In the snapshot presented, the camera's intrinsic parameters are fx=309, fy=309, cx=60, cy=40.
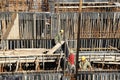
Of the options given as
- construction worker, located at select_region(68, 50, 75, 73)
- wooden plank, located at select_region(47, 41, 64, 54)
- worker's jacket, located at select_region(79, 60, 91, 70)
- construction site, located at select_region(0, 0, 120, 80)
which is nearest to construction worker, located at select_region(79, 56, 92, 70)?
worker's jacket, located at select_region(79, 60, 91, 70)

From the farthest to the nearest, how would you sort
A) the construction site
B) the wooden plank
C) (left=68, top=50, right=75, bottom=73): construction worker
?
the wooden plank
the construction site
(left=68, top=50, right=75, bottom=73): construction worker

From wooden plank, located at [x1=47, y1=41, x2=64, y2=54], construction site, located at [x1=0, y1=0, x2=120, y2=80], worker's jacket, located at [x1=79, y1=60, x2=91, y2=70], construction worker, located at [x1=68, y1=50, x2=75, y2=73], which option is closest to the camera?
construction worker, located at [x1=68, y1=50, x2=75, y2=73]

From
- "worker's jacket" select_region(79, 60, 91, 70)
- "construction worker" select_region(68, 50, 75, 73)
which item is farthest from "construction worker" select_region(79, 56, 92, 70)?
"construction worker" select_region(68, 50, 75, 73)

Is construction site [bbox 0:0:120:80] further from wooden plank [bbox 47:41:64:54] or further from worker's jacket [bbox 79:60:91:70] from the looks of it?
worker's jacket [bbox 79:60:91:70]

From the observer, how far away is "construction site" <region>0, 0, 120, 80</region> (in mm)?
14734

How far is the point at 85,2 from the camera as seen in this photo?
21828mm

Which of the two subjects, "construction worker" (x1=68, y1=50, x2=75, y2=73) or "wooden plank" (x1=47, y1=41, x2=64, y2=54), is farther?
"wooden plank" (x1=47, y1=41, x2=64, y2=54)

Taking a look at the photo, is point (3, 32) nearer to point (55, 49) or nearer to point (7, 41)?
point (7, 41)

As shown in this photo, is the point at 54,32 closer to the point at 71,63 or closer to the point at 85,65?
the point at 85,65

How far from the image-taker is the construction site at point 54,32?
14734 millimetres

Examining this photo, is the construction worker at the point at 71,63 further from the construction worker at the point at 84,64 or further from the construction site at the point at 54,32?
the construction worker at the point at 84,64

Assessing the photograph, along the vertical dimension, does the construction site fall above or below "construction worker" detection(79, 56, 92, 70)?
above

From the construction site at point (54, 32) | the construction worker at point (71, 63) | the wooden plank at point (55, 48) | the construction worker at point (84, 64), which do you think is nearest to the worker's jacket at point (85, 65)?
the construction worker at point (84, 64)

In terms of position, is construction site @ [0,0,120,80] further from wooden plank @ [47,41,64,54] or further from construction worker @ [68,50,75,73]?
construction worker @ [68,50,75,73]
